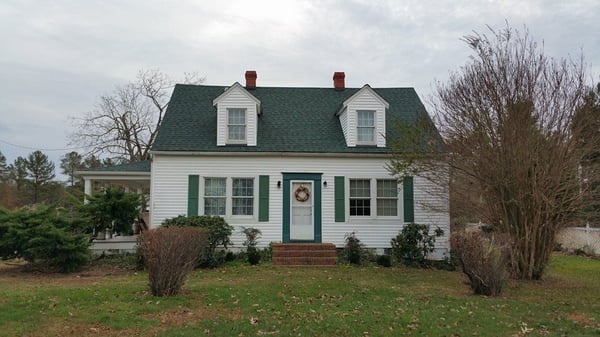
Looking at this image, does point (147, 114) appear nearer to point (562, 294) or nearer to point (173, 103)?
point (173, 103)

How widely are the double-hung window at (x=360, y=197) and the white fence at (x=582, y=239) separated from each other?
881cm

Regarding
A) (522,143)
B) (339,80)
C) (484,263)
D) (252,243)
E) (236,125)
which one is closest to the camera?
(484,263)

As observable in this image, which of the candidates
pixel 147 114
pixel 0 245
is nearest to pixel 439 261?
pixel 0 245

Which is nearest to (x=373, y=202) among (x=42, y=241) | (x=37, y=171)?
(x=42, y=241)

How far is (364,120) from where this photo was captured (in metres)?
15.1

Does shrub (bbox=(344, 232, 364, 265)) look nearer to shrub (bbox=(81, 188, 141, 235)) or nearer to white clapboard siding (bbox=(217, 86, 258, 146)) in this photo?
white clapboard siding (bbox=(217, 86, 258, 146))

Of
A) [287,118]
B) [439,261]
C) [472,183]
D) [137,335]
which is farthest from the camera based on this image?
[287,118]

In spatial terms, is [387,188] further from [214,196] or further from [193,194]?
[193,194]

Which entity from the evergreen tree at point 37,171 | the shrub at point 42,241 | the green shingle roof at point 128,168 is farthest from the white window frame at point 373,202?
the evergreen tree at point 37,171

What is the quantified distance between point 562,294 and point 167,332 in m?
7.70

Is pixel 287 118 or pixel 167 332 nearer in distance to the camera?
pixel 167 332

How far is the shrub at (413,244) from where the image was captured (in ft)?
44.3

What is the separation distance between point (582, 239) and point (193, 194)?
1574cm

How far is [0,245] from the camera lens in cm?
1084
